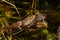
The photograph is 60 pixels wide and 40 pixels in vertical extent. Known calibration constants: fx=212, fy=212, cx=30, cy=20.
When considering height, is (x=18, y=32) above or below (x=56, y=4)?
below

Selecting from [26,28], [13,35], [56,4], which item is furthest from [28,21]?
[56,4]

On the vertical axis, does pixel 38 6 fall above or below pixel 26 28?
above

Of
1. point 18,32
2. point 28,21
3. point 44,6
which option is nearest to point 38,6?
point 44,6

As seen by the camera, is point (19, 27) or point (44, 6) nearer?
point (19, 27)

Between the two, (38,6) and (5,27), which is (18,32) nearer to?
(5,27)

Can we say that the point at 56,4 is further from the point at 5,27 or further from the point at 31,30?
the point at 5,27

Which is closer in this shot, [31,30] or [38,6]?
[31,30]
